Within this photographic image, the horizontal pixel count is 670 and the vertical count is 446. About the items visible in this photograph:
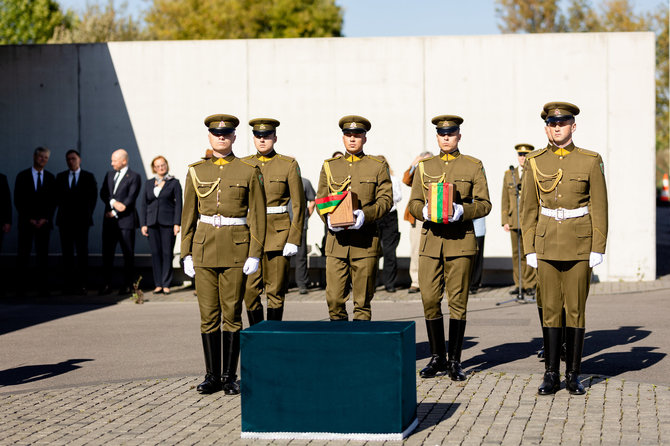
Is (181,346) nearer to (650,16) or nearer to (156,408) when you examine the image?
(156,408)

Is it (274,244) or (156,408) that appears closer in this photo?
(156,408)

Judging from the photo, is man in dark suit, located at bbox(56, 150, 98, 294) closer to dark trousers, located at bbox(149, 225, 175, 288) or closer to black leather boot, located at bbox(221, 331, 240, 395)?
dark trousers, located at bbox(149, 225, 175, 288)

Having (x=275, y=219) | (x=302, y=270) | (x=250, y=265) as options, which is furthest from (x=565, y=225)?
(x=302, y=270)

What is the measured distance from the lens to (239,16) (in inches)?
2128

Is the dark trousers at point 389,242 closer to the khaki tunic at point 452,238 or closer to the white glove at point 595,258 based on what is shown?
the khaki tunic at point 452,238

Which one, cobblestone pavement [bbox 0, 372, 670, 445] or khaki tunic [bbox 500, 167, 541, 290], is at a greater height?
khaki tunic [bbox 500, 167, 541, 290]

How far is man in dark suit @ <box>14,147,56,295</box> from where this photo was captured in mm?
15812

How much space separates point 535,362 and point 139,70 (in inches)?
400

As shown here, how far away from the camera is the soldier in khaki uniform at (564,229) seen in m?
7.65

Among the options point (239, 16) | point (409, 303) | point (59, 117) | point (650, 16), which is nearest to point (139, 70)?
point (59, 117)

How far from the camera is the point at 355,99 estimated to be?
16.5 m

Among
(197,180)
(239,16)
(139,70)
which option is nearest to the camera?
(197,180)

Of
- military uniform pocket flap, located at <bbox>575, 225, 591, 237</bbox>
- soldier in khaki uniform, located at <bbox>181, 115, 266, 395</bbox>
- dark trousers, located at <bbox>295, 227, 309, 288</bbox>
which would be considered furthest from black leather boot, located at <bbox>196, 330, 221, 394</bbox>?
dark trousers, located at <bbox>295, 227, 309, 288</bbox>

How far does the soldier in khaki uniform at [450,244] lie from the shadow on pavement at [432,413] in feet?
3.44
